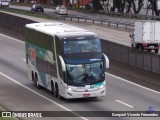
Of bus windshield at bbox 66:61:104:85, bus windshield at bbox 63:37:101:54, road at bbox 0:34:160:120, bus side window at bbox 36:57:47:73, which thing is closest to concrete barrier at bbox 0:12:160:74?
road at bbox 0:34:160:120

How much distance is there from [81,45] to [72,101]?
292 centimetres

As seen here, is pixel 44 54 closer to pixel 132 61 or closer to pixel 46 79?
pixel 46 79

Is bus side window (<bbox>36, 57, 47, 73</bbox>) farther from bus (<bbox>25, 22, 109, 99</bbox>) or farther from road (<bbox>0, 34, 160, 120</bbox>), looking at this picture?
road (<bbox>0, 34, 160, 120</bbox>)

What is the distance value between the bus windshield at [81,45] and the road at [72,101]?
103 inches

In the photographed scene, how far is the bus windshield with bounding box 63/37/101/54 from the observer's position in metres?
30.5

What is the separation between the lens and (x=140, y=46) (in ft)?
171

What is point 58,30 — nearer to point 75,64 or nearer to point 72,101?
point 75,64

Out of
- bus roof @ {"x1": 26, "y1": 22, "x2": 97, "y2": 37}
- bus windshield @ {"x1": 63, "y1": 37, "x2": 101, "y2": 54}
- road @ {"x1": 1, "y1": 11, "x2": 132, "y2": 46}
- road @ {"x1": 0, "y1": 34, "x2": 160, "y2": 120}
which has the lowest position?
road @ {"x1": 1, "y1": 11, "x2": 132, "y2": 46}

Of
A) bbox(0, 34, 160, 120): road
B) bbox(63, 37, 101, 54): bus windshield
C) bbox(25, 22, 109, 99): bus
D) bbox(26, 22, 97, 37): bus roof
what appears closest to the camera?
bbox(0, 34, 160, 120): road

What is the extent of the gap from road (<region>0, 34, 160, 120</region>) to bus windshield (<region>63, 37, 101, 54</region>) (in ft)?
8.58

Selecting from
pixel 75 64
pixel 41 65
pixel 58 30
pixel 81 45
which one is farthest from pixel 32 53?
pixel 75 64

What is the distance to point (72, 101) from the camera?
31.4m

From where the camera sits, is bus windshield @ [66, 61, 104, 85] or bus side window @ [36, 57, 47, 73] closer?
bus windshield @ [66, 61, 104, 85]

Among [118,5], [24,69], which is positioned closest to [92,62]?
[24,69]
